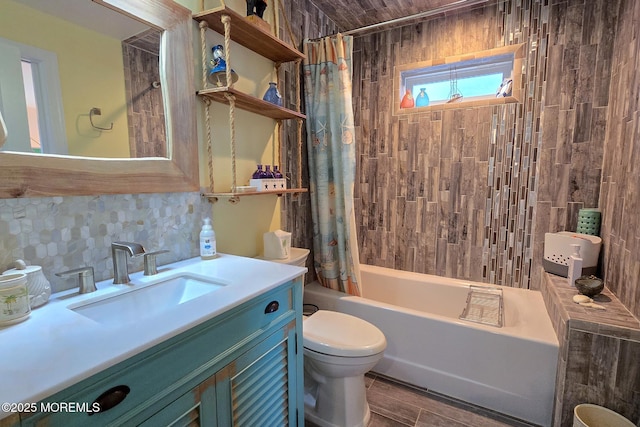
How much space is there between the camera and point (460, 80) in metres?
2.27

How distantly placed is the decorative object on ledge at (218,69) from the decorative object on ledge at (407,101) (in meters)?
1.49

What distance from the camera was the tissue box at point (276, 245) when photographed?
67.6 inches

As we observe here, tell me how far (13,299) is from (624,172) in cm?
245

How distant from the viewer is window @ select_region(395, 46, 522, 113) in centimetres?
208

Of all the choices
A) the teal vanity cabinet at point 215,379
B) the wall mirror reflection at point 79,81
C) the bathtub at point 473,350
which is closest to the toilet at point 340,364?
the teal vanity cabinet at point 215,379

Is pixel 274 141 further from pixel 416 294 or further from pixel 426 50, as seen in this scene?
pixel 416 294

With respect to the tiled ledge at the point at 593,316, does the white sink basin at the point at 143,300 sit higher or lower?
higher

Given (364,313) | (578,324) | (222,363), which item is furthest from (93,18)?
(578,324)

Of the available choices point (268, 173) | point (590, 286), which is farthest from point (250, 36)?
point (590, 286)

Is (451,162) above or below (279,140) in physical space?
below

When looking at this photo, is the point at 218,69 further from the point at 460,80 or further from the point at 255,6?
the point at 460,80

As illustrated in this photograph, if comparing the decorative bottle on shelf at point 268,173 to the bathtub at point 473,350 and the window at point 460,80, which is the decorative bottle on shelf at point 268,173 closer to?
the bathtub at point 473,350

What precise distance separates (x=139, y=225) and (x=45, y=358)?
0.65 m

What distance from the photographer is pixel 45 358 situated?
0.62 m
